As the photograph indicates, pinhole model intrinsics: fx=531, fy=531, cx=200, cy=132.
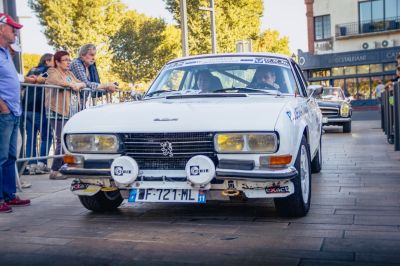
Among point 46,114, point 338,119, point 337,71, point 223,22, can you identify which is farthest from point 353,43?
point 46,114

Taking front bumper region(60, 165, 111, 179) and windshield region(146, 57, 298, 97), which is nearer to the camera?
front bumper region(60, 165, 111, 179)

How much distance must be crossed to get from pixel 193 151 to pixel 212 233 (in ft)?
2.19

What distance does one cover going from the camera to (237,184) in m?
4.25

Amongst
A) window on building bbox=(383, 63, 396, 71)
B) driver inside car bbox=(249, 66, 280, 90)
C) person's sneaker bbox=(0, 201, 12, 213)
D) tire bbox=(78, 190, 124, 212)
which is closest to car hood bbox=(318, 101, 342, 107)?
driver inside car bbox=(249, 66, 280, 90)

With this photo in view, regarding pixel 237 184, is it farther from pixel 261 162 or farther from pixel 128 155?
pixel 128 155

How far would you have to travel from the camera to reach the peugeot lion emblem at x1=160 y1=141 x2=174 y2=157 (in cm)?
433

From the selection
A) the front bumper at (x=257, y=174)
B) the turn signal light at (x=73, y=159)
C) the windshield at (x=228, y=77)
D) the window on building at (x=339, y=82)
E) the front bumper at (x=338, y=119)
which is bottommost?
the front bumper at (x=257, y=174)

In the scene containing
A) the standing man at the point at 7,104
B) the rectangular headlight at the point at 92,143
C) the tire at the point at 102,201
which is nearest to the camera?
the rectangular headlight at the point at 92,143

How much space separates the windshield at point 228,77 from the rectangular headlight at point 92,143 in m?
1.24

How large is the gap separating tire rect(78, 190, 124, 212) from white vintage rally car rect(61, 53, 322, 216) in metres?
0.02

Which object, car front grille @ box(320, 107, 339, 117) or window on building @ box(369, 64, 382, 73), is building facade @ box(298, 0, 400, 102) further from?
car front grille @ box(320, 107, 339, 117)

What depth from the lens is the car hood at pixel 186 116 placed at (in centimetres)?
419

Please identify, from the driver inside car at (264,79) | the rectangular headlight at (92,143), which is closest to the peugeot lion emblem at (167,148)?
the rectangular headlight at (92,143)

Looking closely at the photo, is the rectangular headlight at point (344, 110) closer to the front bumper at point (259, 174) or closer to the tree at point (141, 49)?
the front bumper at point (259, 174)
